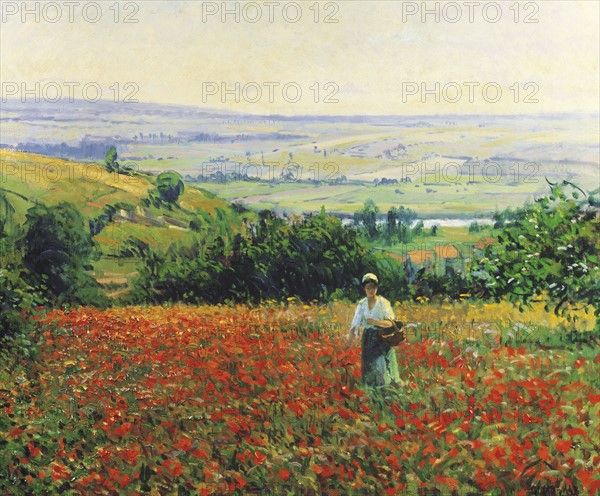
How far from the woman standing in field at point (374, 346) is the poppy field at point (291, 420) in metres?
0.17

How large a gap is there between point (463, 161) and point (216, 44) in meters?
4.10

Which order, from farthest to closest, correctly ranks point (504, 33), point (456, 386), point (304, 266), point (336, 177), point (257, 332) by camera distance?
point (304, 266) < point (336, 177) < point (504, 33) < point (257, 332) < point (456, 386)

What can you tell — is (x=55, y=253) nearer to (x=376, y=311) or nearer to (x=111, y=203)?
(x=111, y=203)

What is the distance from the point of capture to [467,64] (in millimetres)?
10984

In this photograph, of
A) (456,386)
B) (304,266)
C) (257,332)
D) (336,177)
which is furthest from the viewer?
(304,266)

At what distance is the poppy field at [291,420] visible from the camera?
488cm

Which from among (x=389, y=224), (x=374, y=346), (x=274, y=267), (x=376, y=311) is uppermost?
(x=389, y=224)

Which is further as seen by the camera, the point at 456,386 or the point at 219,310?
the point at 219,310

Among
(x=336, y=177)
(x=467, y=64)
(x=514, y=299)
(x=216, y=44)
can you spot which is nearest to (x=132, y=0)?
(x=216, y=44)

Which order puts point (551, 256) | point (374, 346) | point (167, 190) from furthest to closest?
point (167, 190) → point (551, 256) → point (374, 346)

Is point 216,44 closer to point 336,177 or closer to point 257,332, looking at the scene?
point 336,177

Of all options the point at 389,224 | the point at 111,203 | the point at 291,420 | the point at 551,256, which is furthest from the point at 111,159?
the point at 291,420

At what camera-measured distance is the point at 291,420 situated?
5.88 m

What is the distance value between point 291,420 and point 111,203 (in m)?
11.4
